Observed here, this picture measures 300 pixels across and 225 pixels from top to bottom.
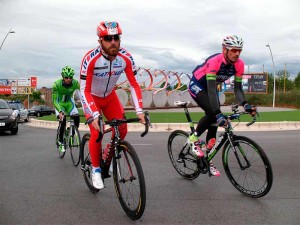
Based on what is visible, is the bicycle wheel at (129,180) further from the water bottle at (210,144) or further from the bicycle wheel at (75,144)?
the bicycle wheel at (75,144)

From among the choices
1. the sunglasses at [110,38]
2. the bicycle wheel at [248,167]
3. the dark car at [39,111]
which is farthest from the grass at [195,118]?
the dark car at [39,111]

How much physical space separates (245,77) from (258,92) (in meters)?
3.76

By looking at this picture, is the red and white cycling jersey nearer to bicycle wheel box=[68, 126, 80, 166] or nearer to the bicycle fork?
the bicycle fork

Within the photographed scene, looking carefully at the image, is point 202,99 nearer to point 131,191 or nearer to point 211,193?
point 211,193

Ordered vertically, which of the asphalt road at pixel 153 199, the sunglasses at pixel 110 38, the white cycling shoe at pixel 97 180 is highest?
the sunglasses at pixel 110 38

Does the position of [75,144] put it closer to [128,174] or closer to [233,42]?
[128,174]

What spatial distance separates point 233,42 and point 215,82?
1.96ft

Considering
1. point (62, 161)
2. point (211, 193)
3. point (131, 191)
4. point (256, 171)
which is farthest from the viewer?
point (62, 161)

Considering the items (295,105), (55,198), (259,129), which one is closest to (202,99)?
(55,198)

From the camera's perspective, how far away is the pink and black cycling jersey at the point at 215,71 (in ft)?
17.4

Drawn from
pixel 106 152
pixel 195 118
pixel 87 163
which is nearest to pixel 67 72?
pixel 87 163

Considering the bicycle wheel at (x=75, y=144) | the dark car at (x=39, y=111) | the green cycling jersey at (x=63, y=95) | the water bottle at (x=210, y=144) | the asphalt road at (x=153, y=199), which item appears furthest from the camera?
the dark car at (x=39, y=111)

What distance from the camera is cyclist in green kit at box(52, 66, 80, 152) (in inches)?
304

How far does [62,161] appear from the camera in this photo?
819 cm
